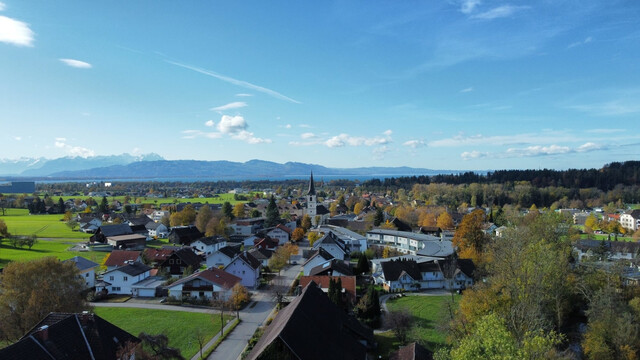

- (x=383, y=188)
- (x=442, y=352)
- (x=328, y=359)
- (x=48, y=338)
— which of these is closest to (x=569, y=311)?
(x=442, y=352)

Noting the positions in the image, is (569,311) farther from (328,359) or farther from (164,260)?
(164,260)

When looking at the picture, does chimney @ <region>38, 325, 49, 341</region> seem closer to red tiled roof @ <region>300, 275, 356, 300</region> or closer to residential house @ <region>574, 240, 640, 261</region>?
red tiled roof @ <region>300, 275, 356, 300</region>

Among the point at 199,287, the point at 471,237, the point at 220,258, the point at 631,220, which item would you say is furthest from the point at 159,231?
the point at 631,220

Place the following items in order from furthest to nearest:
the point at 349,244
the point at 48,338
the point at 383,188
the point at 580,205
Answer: the point at 383,188 < the point at 580,205 < the point at 349,244 < the point at 48,338

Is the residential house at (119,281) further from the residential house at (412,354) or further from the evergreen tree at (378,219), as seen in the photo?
the evergreen tree at (378,219)

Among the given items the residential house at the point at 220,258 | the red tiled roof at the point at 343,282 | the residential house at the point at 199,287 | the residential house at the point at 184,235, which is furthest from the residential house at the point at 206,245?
the red tiled roof at the point at 343,282

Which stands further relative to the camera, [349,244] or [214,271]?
[349,244]
